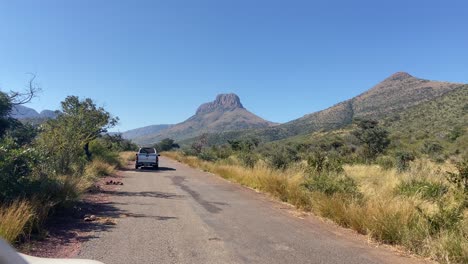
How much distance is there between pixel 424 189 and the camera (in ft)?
38.0

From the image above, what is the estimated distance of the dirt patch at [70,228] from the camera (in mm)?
6348

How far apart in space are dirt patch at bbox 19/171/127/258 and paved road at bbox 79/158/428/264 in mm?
220

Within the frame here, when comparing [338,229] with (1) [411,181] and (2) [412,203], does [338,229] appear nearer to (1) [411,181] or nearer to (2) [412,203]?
(2) [412,203]

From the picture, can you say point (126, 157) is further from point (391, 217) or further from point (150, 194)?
point (391, 217)

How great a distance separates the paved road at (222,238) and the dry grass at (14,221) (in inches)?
40.4

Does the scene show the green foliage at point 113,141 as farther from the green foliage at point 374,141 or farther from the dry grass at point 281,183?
the green foliage at point 374,141

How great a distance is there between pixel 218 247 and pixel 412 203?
4.41 m

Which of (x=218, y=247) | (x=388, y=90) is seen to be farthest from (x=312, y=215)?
(x=388, y=90)

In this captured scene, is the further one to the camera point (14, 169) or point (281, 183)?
point (281, 183)

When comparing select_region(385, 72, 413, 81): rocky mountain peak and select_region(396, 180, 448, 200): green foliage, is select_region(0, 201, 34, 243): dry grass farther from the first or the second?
select_region(385, 72, 413, 81): rocky mountain peak

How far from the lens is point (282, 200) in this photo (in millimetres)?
13477

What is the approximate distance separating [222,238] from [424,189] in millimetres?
6740

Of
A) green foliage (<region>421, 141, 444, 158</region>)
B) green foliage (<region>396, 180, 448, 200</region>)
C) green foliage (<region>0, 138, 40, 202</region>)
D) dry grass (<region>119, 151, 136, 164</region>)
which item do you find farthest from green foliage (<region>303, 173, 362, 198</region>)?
dry grass (<region>119, 151, 136, 164</region>)

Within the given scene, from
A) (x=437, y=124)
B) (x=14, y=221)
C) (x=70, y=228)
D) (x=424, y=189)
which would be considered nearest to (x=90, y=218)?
(x=70, y=228)
